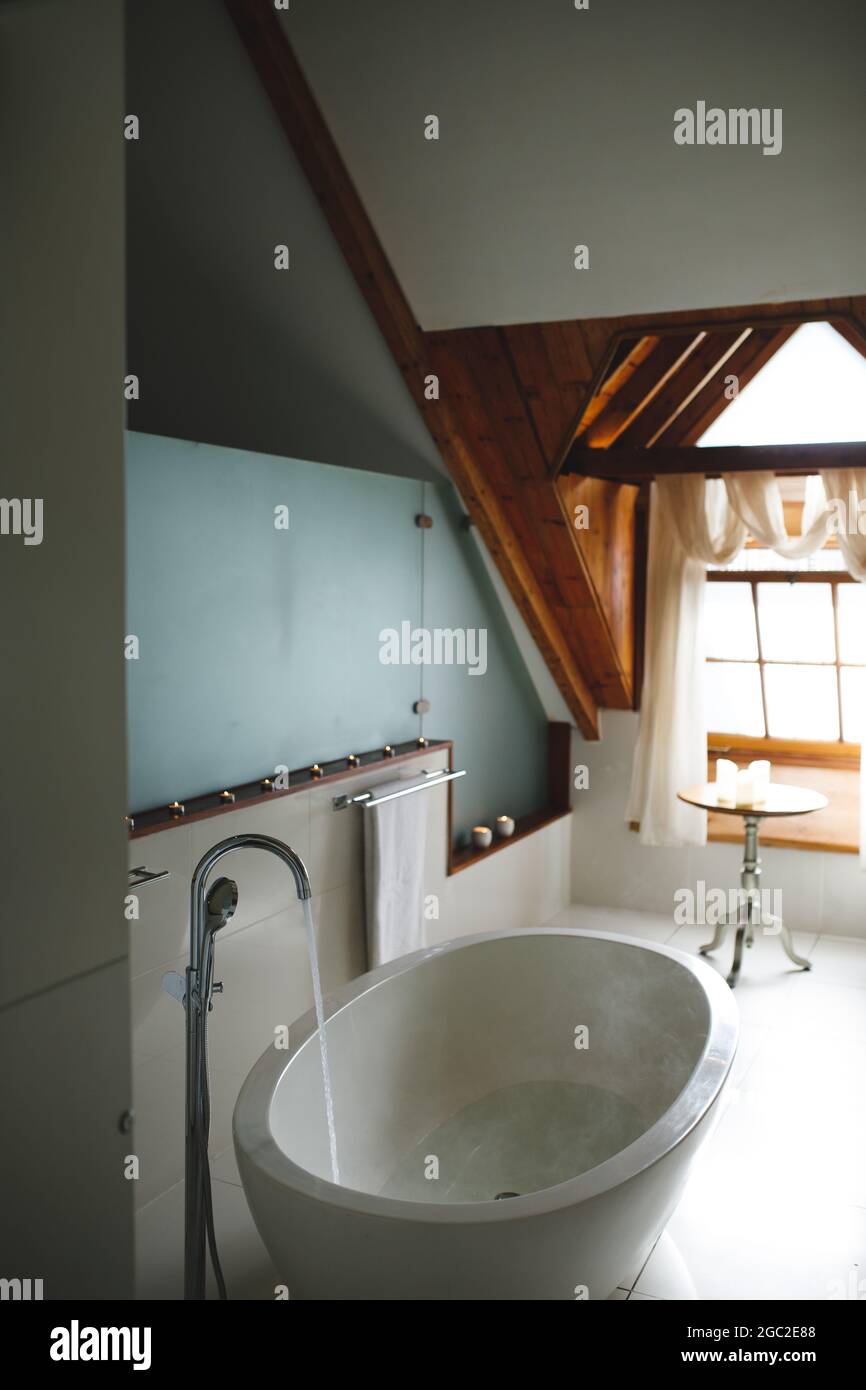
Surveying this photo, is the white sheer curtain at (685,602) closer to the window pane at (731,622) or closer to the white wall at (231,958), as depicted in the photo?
the window pane at (731,622)

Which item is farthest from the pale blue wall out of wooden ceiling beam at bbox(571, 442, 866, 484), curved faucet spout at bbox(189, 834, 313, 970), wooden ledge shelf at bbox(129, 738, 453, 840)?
curved faucet spout at bbox(189, 834, 313, 970)

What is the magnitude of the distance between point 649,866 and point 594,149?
3.64 meters

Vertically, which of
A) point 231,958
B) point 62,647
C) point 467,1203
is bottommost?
point 467,1203

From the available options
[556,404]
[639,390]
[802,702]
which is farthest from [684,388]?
[802,702]

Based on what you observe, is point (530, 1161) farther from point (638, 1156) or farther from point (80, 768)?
point (80, 768)

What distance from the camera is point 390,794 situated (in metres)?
3.77

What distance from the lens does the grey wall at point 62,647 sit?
1.19 meters

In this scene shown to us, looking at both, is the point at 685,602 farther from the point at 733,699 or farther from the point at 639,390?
the point at 639,390

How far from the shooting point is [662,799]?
5.48 meters

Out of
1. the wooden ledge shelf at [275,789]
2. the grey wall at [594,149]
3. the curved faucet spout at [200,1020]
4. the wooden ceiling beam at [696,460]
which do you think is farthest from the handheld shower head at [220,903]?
the wooden ceiling beam at [696,460]

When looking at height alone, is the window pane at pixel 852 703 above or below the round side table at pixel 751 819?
above

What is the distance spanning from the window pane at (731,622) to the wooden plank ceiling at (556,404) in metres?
0.47

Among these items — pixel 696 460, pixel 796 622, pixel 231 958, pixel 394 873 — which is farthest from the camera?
pixel 796 622

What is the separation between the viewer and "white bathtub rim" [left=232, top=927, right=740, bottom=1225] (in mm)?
1993
